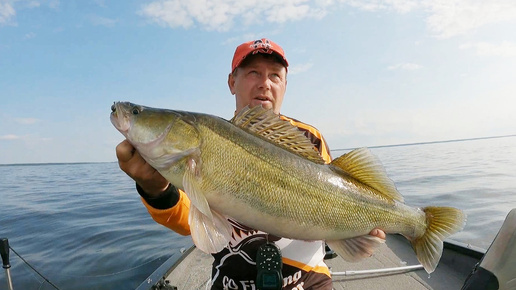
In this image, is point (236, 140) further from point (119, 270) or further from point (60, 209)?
point (60, 209)

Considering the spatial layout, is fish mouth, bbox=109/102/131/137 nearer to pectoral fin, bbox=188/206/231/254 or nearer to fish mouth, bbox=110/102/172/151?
fish mouth, bbox=110/102/172/151

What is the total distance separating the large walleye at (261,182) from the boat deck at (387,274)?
285cm

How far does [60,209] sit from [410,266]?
54.0 ft

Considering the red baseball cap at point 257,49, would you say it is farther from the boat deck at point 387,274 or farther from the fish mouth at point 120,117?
the boat deck at point 387,274

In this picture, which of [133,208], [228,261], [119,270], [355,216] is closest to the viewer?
[355,216]

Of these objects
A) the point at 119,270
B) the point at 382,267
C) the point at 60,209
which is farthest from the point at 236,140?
the point at 60,209

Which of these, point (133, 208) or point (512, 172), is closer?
point (133, 208)

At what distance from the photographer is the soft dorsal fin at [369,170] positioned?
8.63 ft

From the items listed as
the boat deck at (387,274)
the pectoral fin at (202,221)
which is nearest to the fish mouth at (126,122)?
the pectoral fin at (202,221)

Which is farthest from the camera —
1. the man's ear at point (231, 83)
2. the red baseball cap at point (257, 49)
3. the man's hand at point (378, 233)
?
the man's ear at point (231, 83)

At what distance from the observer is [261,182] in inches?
87.3

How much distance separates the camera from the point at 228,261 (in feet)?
9.64

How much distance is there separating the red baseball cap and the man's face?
0.07 m

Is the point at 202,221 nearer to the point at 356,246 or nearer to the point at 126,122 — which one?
the point at 126,122
